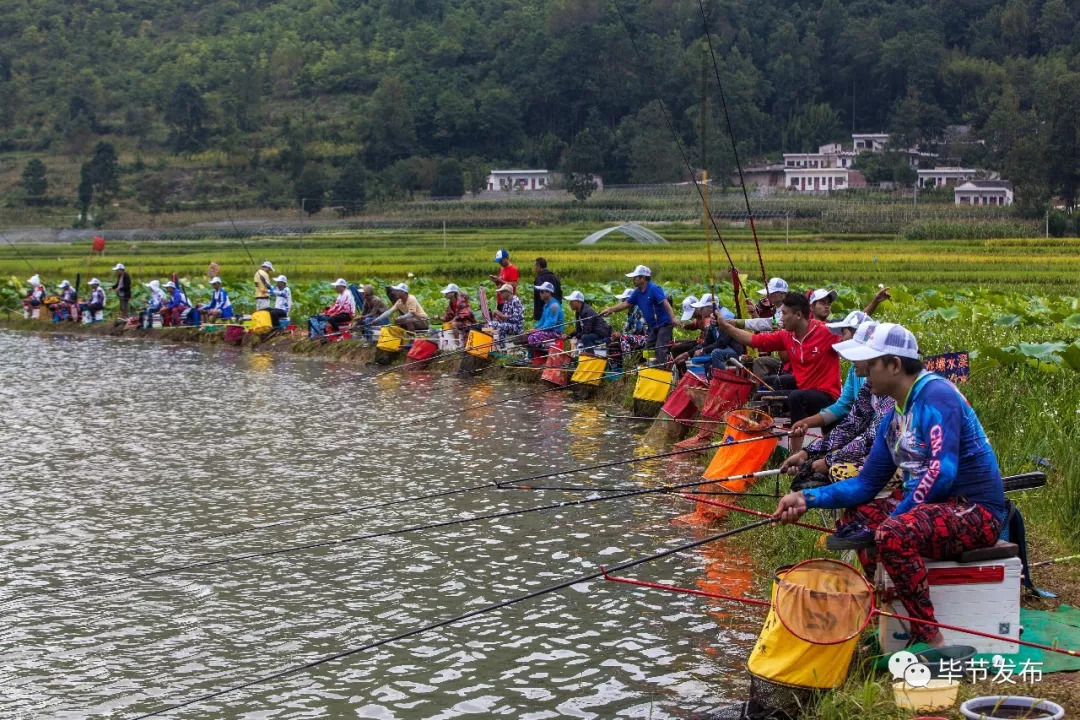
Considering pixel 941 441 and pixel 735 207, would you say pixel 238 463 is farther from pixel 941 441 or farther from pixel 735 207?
pixel 735 207

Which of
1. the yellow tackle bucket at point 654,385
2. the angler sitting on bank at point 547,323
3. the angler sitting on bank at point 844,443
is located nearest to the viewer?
the angler sitting on bank at point 844,443

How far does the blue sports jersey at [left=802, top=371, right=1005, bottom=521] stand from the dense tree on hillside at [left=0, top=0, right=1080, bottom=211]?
63750 mm

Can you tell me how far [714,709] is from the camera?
22.0 feet

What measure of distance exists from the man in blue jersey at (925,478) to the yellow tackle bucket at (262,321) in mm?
20211

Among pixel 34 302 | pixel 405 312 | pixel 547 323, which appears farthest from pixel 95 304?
pixel 547 323

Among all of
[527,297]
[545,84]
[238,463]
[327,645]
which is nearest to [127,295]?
[527,297]

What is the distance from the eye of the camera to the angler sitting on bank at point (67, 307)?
31.0 metres

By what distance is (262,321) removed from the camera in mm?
25359

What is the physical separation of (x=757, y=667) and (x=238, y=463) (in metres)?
8.52

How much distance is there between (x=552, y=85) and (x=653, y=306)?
76796mm

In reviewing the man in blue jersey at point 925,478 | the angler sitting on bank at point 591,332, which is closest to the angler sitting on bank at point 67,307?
the angler sitting on bank at point 591,332

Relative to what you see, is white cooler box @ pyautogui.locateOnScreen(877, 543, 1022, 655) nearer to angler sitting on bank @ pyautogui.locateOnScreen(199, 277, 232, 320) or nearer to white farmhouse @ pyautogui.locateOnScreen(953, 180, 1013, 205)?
angler sitting on bank @ pyautogui.locateOnScreen(199, 277, 232, 320)

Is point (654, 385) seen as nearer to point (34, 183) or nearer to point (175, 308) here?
point (175, 308)

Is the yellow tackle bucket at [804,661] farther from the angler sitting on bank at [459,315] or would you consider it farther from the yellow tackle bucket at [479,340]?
the angler sitting on bank at [459,315]
